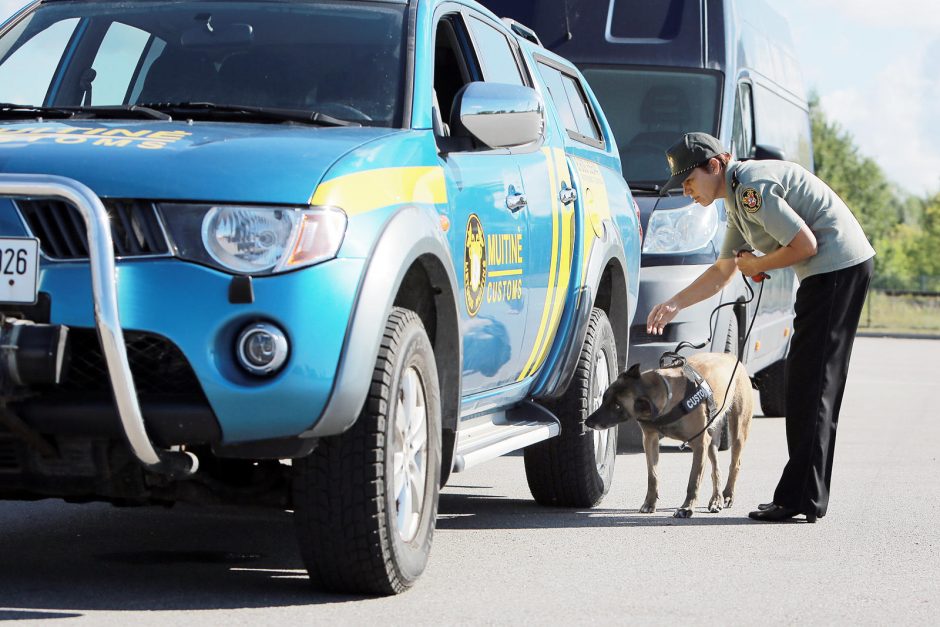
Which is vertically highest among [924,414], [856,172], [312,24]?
[312,24]

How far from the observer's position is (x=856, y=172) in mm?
74188

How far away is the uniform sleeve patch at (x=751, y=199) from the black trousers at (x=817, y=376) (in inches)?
16.9

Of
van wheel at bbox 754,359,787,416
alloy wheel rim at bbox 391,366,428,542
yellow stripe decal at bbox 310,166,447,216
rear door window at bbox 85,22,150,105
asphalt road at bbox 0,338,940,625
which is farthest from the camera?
van wheel at bbox 754,359,787,416

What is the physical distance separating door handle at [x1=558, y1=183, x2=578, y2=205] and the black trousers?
110 centimetres

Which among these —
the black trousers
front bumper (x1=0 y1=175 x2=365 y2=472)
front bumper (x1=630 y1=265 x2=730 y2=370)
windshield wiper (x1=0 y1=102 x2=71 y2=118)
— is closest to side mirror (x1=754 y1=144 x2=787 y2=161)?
front bumper (x1=630 y1=265 x2=730 y2=370)

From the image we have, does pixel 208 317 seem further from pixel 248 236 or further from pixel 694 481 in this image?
pixel 694 481

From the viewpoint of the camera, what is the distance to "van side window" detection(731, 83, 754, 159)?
1159cm

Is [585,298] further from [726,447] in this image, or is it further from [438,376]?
[726,447]

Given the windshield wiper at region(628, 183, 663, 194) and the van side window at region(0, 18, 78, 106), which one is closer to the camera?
the van side window at region(0, 18, 78, 106)

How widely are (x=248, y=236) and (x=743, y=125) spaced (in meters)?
7.86

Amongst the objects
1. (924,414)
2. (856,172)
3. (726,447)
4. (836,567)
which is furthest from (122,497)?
(856,172)

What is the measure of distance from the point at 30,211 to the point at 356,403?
1.04 meters

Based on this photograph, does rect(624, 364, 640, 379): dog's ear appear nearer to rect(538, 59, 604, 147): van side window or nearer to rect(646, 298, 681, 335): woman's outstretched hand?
rect(646, 298, 681, 335): woman's outstretched hand

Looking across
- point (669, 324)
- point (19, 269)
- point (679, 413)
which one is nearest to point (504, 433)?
point (679, 413)
